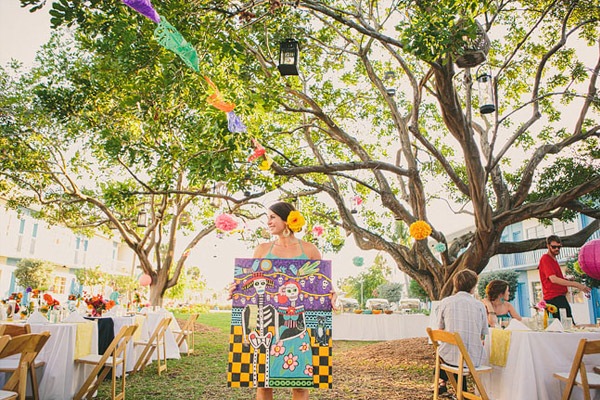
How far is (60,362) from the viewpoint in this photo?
15.2 feet

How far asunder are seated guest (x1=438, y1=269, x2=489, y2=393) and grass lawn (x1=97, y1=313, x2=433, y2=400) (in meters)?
1.28

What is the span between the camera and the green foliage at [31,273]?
2119 cm

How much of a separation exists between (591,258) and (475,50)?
10.0 feet

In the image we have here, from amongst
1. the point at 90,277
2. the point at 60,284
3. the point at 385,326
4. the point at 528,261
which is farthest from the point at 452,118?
the point at 60,284

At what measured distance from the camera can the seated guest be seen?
169 inches

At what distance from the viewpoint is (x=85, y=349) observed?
515 cm

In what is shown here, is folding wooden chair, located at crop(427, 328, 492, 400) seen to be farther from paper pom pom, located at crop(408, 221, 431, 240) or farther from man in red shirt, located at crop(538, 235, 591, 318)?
paper pom pom, located at crop(408, 221, 431, 240)

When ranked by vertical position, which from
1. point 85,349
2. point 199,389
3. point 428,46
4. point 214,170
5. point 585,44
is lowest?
point 199,389

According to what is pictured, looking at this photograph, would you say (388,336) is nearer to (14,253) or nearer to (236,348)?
(236,348)

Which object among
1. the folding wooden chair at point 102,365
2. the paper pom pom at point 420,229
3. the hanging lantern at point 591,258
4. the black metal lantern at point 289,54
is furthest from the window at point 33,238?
the hanging lantern at point 591,258

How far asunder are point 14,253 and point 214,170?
20.2 meters

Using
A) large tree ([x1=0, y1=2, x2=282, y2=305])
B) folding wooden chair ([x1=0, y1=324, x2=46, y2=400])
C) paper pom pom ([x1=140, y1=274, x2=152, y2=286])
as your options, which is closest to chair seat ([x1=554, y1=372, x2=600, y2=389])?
large tree ([x1=0, y1=2, x2=282, y2=305])

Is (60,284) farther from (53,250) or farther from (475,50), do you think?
(475,50)

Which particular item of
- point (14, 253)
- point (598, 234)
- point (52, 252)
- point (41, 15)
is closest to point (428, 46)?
point (41, 15)
